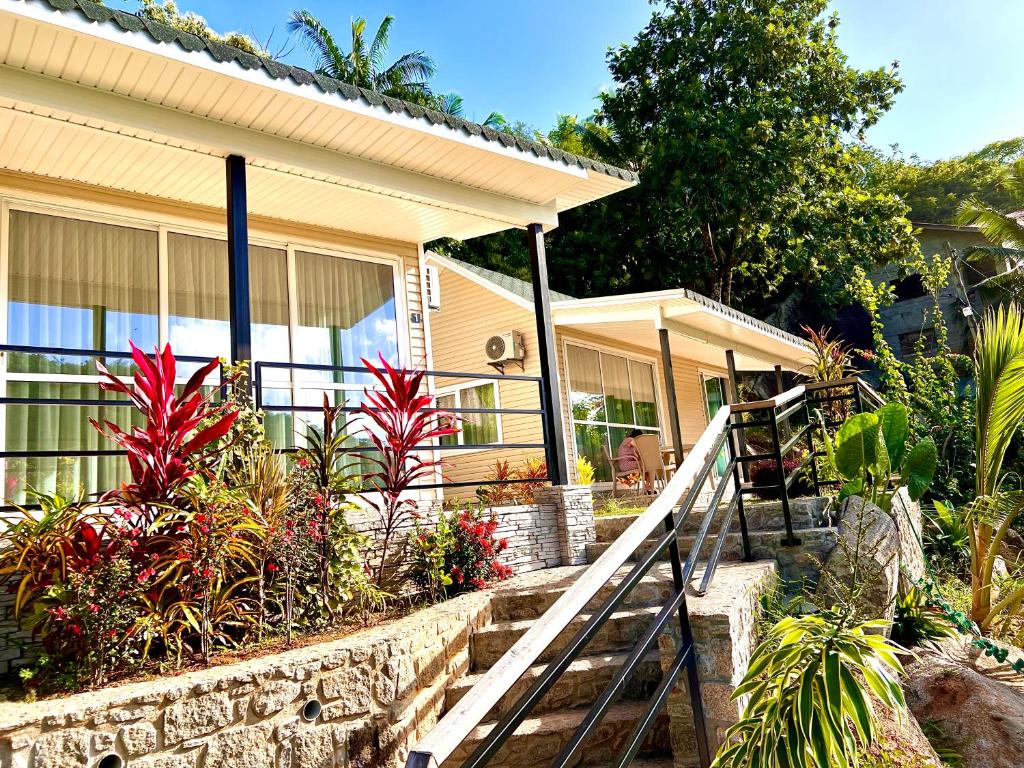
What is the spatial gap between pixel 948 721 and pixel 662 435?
10.1 metres

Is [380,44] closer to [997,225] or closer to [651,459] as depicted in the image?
[997,225]

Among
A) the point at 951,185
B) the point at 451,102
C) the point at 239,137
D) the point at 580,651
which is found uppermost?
the point at 451,102

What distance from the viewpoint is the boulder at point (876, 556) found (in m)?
4.11

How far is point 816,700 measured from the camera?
2152 mm

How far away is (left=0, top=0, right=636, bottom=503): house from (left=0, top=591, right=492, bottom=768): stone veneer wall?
6.11 feet

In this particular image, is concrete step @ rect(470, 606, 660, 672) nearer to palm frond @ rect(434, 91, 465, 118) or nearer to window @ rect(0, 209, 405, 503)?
window @ rect(0, 209, 405, 503)

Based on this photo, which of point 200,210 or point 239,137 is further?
point 200,210

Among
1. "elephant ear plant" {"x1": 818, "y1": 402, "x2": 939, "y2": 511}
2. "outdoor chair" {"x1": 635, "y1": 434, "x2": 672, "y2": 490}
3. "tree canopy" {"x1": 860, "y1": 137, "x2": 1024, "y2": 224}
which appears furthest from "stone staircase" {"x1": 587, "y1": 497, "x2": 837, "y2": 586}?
"tree canopy" {"x1": 860, "y1": 137, "x2": 1024, "y2": 224}

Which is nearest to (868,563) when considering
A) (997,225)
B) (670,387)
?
(670,387)

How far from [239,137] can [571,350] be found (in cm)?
720

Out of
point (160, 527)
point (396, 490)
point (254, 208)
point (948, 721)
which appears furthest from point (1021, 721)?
point (254, 208)

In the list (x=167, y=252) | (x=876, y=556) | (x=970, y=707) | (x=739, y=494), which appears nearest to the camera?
(x=970, y=707)

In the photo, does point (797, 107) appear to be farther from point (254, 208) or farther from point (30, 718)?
point (30, 718)

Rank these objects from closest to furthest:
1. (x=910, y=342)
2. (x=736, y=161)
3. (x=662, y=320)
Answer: (x=662, y=320) → (x=736, y=161) → (x=910, y=342)
